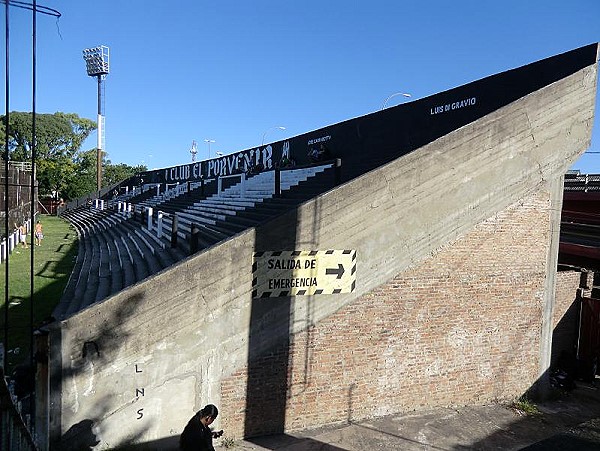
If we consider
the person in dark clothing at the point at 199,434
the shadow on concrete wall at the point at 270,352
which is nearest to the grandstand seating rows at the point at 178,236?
the shadow on concrete wall at the point at 270,352

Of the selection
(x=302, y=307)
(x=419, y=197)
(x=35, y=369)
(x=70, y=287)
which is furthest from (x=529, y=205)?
(x=70, y=287)

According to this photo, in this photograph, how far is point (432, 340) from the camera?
7.83 m

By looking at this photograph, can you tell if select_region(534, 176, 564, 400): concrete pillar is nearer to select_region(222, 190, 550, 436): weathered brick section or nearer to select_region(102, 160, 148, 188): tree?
select_region(222, 190, 550, 436): weathered brick section

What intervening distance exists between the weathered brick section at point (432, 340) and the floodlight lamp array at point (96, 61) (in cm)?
5230

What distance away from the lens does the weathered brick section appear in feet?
22.3

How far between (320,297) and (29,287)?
928 cm

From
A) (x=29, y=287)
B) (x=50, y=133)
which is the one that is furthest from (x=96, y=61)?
(x=29, y=287)

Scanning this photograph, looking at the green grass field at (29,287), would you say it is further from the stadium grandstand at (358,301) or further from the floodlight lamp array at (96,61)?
the floodlight lamp array at (96,61)

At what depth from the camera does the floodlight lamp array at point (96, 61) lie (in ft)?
167

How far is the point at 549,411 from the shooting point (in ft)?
28.2

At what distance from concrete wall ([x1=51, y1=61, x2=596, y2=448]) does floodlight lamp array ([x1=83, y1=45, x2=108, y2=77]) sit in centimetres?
5194

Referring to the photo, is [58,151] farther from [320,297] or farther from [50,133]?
[320,297]

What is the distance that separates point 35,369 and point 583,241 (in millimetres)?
13855

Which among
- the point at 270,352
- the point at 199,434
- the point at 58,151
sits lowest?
the point at 199,434
